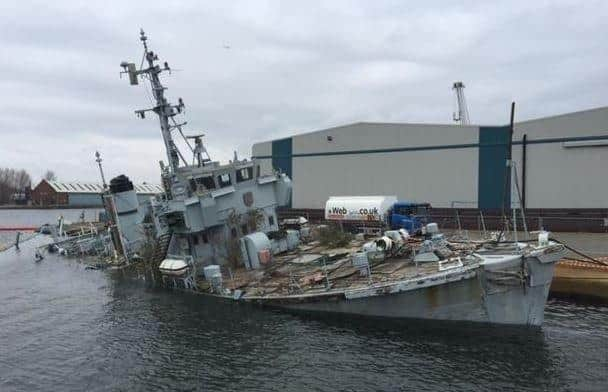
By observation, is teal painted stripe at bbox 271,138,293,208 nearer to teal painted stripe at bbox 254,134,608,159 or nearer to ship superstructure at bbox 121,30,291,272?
teal painted stripe at bbox 254,134,608,159

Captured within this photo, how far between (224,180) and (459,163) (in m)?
27.5

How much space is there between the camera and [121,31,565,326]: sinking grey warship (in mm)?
18250

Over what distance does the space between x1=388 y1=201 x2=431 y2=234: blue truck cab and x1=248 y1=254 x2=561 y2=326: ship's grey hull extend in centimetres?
1579

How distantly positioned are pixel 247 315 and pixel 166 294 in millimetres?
7827

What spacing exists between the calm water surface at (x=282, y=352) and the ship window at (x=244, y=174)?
7.08m

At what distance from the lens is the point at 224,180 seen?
28000 mm

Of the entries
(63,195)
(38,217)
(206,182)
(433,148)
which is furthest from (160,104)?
(63,195)

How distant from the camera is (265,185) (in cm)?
2933

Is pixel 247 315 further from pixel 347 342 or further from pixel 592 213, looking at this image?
Answer: pixel 592 213

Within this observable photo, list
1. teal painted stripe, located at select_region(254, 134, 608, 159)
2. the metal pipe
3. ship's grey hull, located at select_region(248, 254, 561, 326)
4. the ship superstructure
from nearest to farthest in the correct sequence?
1. ship's grey hull, located at select_region(248, 254, 561, 326)
2. the ship superstructure
3. teal painted stripe, located at select_region(254, 134, 608, 159)
4. the metal pipe

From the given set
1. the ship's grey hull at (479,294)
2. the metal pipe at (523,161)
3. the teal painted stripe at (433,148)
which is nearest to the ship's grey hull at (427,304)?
the ship's grey hull at (479,294)

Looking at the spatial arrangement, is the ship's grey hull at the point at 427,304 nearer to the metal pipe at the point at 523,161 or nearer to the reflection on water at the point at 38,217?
the metal pipe at the point at 523,161

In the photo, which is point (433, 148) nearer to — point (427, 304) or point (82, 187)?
point (427, 304)

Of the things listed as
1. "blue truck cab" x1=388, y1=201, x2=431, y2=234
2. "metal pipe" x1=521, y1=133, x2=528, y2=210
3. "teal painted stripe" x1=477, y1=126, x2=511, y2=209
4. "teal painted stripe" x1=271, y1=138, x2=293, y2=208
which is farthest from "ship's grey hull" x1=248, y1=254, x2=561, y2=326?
"teal painted stripe" x1=271, y1=138, x2=293, y2=208
